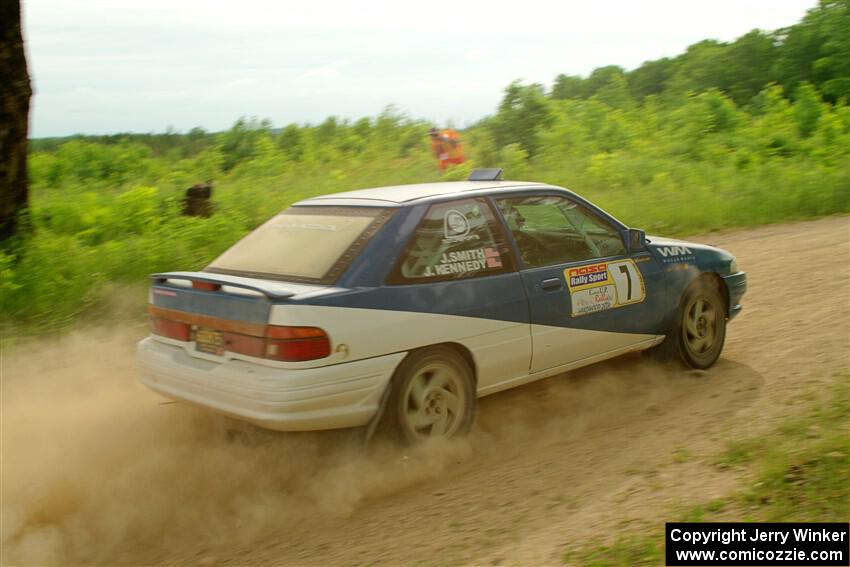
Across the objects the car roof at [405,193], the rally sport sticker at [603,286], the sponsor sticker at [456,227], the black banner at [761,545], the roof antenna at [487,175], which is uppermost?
the roof antenna at [487,175]

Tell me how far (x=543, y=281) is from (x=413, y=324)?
109 centimetres

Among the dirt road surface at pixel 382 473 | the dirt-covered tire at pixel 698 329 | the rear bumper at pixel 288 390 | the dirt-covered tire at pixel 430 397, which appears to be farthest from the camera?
the dirt-covered tire at pixel 698 329

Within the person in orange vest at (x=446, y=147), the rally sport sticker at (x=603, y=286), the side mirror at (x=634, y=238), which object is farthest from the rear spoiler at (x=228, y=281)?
the person in orange vest at (x=446, y=147)

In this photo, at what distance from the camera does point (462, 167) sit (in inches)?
667

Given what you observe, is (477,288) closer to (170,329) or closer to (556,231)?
(556,231)

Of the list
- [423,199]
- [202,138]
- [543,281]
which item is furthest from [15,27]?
[202,138]

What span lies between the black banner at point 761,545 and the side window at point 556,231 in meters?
2.23

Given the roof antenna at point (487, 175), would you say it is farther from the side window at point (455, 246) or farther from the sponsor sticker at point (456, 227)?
the sponsor sticker at point (456, 227)

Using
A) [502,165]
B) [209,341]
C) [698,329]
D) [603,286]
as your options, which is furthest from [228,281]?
[502,165]

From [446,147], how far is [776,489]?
16.3 m

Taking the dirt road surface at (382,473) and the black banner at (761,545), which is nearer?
the black banner at (761,545)

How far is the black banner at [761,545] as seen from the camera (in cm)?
357

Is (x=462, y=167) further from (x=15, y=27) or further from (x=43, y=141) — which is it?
(x=43, y=141)

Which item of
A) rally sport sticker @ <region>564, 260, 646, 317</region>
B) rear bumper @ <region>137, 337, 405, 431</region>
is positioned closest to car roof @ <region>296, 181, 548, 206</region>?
rally sport sticker @ <region>564, 260, 646, 317</region>
